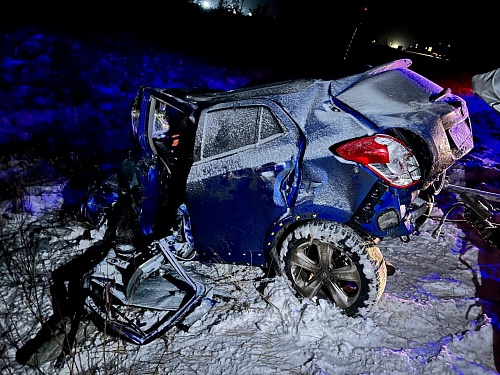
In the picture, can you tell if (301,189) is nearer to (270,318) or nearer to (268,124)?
(268,124)

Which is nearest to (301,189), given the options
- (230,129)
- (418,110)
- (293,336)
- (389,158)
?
(389,158)

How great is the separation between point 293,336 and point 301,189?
1.27 meters

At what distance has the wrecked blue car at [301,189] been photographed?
2795 millimetres

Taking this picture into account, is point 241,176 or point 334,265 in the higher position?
point 241,176

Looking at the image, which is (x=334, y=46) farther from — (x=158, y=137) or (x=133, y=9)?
(x=158, y=137)

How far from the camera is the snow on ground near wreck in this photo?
109 inches

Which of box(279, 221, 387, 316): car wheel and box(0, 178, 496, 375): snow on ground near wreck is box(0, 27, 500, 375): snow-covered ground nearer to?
box(0, 178, 496, 375): snow on ground near wreck

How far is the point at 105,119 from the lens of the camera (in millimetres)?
7582

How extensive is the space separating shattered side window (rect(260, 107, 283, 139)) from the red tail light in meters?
0.65

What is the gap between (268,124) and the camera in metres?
3.08

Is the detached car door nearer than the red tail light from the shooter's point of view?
No

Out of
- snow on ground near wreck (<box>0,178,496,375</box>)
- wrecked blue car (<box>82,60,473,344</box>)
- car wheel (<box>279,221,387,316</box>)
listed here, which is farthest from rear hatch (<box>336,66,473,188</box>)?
snow on ground near wreck (<box>0,178,496,375</box>)

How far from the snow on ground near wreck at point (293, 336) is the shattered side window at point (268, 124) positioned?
143 cm

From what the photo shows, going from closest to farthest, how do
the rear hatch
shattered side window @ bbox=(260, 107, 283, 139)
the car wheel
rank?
the rear hatch < the car wheel < shattered side window @ bbox=(260, 107, 283, 139)
